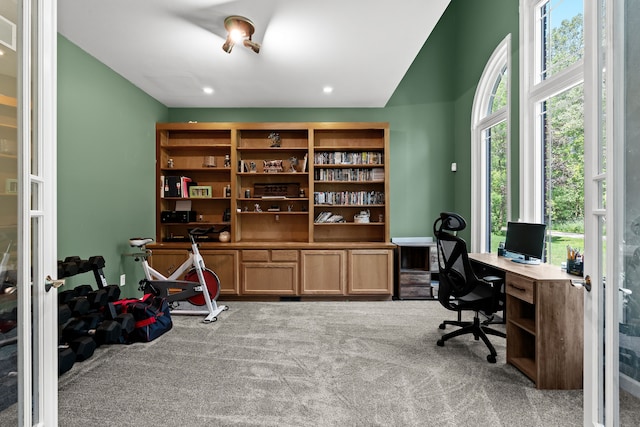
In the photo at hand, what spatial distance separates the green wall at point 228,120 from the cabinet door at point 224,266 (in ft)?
3.04

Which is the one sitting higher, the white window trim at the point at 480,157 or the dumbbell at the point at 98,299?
the white window trim at the point at 480,157

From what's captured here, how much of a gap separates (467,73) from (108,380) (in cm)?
537

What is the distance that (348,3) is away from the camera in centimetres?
238

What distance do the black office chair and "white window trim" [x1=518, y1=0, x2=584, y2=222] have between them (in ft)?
3.40

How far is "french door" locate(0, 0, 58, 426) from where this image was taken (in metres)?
1.02

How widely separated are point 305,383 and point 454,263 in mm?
1569

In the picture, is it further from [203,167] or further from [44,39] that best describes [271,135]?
[44,39]

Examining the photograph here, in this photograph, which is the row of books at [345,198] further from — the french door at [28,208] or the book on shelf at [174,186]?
the french door at [28,208]

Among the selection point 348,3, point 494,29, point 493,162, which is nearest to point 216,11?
point 348,3

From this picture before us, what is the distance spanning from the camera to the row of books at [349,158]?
4.64m

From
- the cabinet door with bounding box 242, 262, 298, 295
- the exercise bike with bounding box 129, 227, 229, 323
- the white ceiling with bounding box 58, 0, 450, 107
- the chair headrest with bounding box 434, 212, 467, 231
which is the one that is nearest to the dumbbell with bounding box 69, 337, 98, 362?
the exercise bike with bounding box 129, 227, 229, 323

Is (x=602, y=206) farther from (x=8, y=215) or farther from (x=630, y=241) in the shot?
(x=8, y=215)

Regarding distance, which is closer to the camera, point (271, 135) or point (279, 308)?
point (279, 308)

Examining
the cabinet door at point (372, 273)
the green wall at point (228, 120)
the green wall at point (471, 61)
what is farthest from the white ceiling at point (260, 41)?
the cabinet door at point (372, 273)
